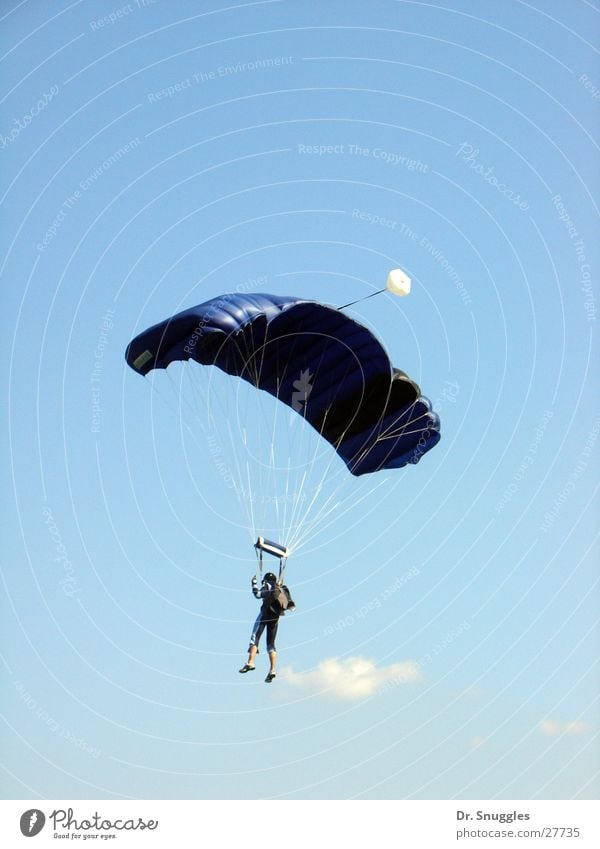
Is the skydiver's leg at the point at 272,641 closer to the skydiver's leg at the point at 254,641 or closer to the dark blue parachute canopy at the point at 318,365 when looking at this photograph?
the skydiver's leg at the point at 254,641

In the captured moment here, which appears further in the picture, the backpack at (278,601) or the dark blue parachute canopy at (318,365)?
the dark blue parachute canopy at (318,365)

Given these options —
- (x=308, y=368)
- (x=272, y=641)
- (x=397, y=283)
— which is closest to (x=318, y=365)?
(x=308, y=368)

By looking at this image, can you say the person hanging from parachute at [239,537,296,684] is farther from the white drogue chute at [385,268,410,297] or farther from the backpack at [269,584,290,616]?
the white drogue chute at [385,268,410,297]

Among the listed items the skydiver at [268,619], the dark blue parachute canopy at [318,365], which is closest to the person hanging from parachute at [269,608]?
the skydiver at [268,619]

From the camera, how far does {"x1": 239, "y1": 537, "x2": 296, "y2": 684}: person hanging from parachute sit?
830 inches

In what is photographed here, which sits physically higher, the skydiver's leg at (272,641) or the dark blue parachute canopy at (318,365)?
the dark blue parachute canopy at (318,365)

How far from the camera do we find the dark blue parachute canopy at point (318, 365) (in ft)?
71.2

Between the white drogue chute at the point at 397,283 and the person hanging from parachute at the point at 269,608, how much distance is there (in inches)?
166

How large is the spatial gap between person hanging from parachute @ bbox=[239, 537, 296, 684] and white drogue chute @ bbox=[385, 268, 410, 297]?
4.21 meters

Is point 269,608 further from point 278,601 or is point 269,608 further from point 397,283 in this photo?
point 397,283

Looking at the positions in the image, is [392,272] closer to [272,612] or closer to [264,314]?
[264,314]

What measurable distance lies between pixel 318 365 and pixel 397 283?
2975mm
